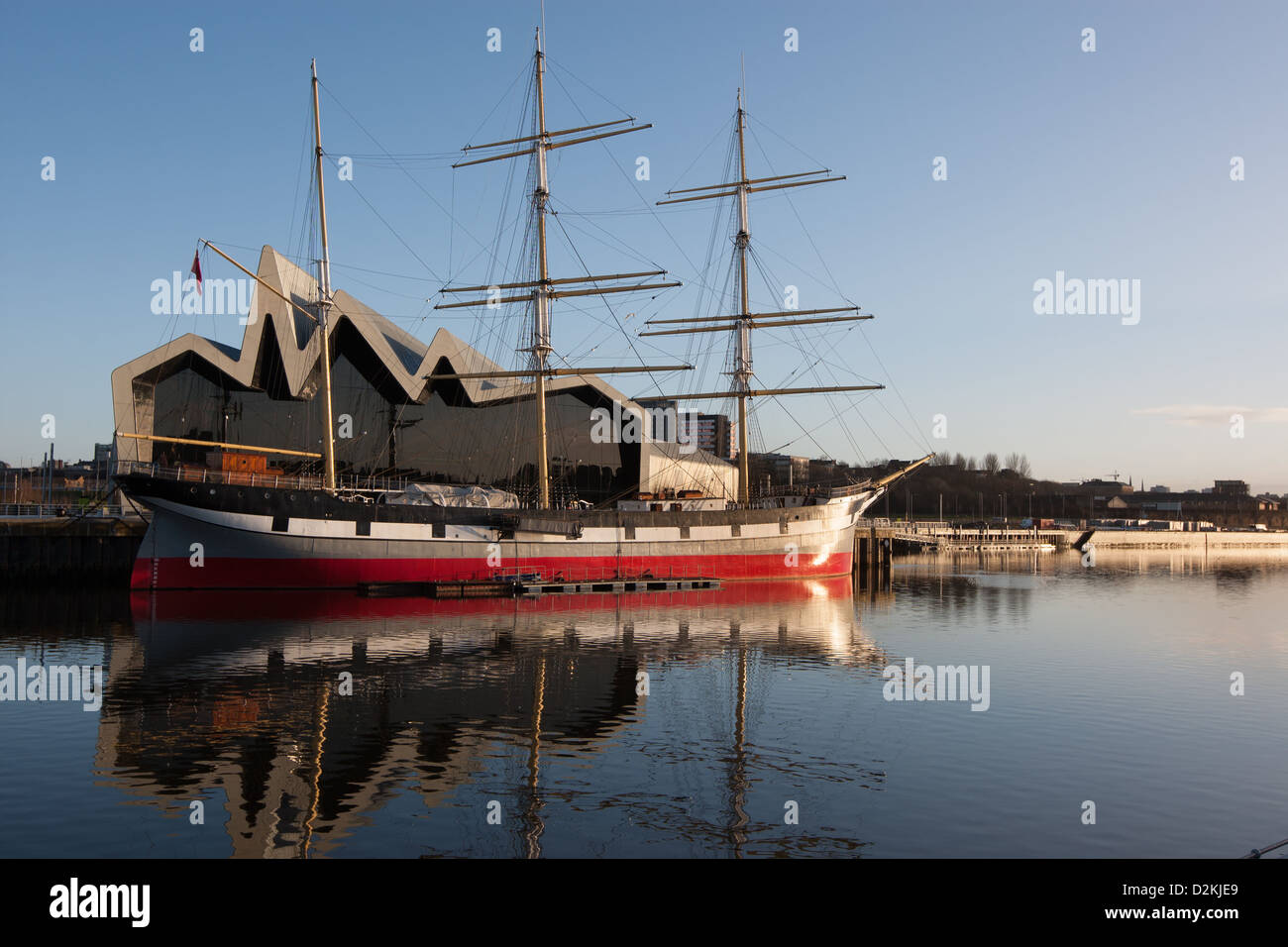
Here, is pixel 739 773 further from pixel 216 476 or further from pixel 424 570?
pixel 216 476

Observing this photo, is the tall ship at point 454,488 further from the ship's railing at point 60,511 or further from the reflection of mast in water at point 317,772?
the reflection of mast in water at point 317,772

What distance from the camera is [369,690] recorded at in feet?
64.6

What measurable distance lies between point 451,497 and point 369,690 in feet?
76.1

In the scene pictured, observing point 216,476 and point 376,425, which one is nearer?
point 216,476

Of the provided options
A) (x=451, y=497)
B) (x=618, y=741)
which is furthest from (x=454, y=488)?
(x=618, y=741)

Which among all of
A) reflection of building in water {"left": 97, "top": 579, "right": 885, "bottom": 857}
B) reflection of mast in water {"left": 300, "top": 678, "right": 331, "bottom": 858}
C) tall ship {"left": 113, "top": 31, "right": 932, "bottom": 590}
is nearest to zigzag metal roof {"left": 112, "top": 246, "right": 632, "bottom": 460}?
tall ship {"left": 113, "top": 31, "right": 932, "bottom": 590}

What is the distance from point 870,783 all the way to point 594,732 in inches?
202

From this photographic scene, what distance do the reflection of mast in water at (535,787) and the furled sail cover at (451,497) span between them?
21.9 meters

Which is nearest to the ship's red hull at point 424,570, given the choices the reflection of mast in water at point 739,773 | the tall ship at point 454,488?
the tall ship at point 454,488

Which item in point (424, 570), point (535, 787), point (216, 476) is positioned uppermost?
point (216, 476)

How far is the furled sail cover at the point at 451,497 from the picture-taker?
136 ft

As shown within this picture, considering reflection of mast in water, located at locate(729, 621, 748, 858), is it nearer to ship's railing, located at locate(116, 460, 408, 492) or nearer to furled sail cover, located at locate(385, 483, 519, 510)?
furled sail cover, located at locate(385, 483, 519, 510)
